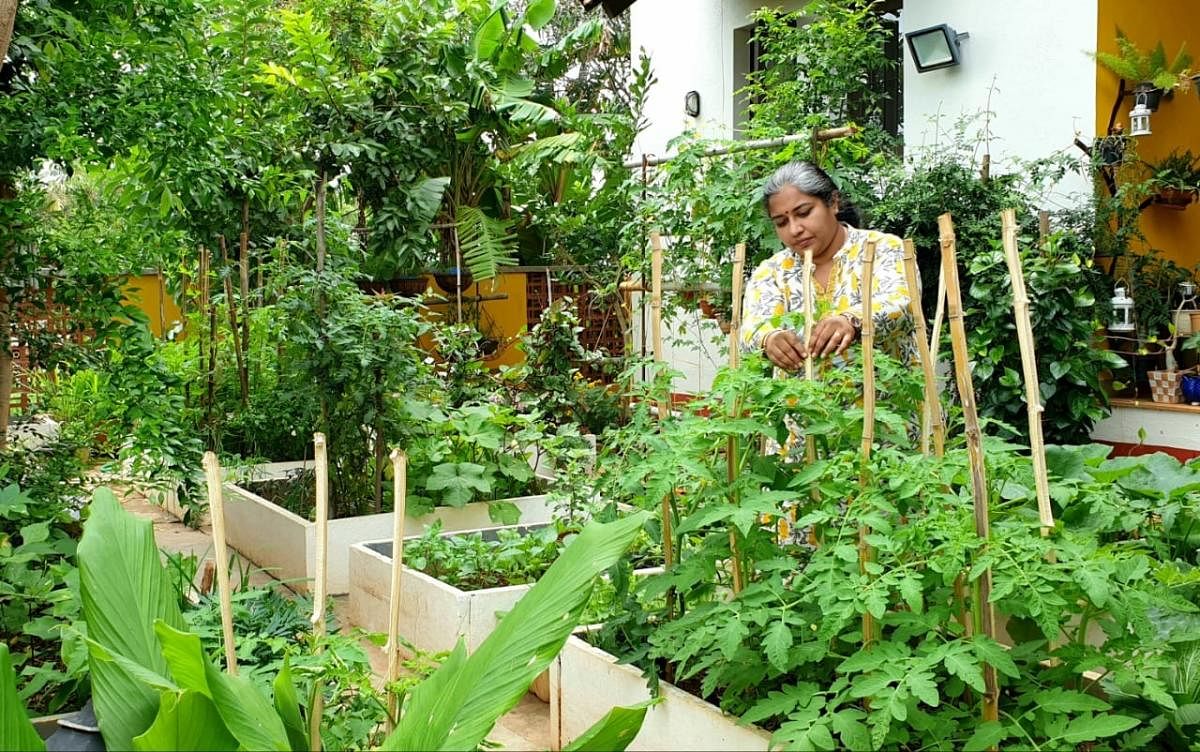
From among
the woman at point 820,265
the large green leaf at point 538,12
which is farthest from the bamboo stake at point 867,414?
the large green leaf at point 538,12

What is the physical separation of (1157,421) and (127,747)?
5624 millimetres

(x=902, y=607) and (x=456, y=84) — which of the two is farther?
(x=456, y=84)

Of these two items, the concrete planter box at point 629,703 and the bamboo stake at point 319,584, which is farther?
the concrete planter box at point 629,703

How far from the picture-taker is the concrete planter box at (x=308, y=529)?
17.6 ft

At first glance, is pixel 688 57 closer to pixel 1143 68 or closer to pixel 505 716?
pixel 1143 68

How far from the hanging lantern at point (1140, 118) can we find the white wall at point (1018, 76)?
0.20 m

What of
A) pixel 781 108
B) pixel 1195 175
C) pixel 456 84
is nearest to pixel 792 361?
pixel 781 108

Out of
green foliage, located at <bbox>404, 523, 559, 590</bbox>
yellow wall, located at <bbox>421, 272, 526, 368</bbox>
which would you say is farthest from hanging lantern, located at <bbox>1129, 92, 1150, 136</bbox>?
yellow wall, located at <bbox>421, 272, 526, 368</bbox>

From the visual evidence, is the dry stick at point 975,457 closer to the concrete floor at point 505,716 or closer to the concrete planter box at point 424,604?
the concrete floor at point 505,716

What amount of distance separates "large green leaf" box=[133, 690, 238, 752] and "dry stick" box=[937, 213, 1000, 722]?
142 centimetres

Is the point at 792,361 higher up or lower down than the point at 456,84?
lower down

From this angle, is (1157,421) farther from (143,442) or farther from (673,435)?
(143,442)

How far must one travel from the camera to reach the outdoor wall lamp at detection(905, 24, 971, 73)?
22.7ft

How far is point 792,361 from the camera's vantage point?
120 inches
